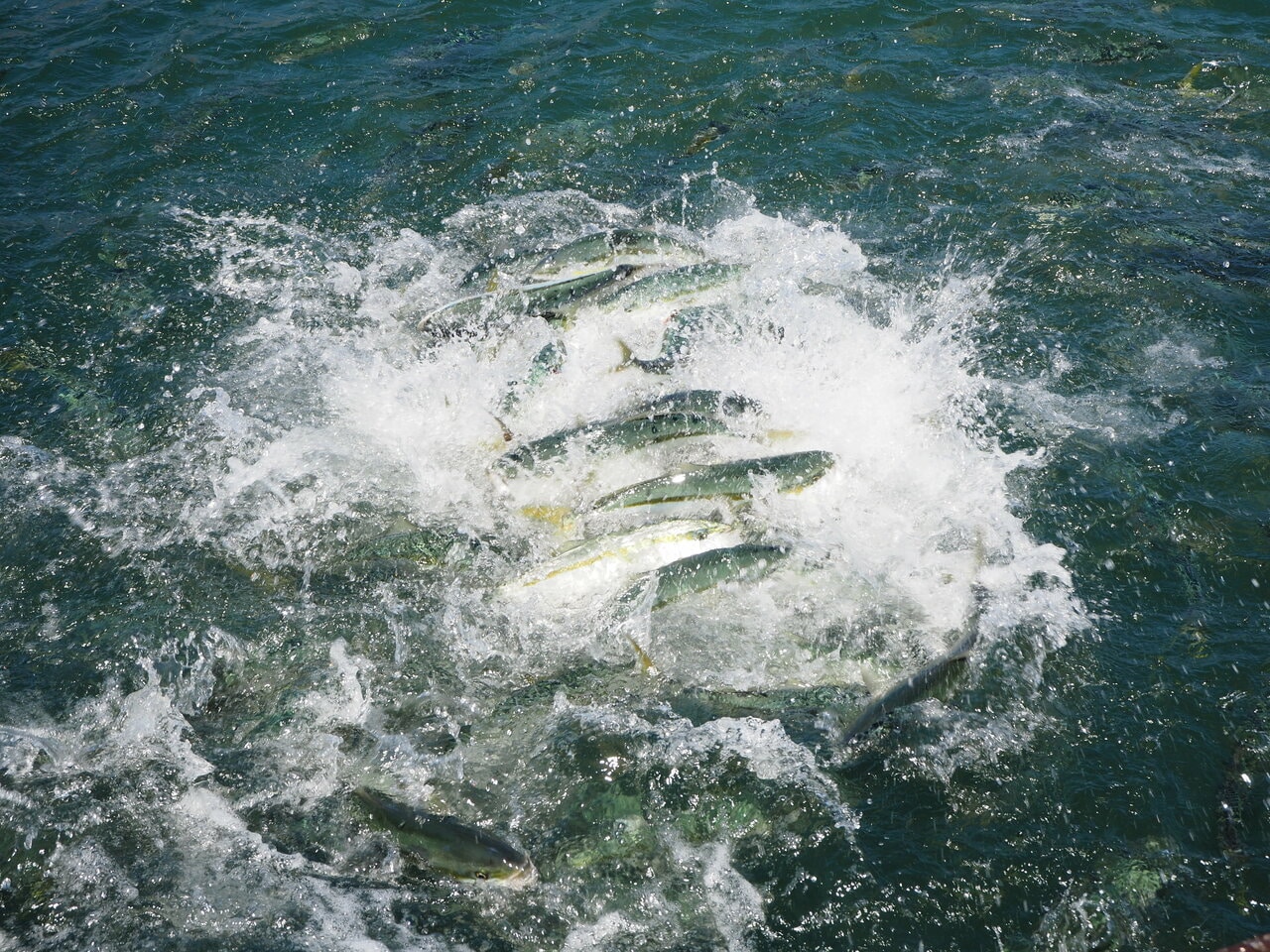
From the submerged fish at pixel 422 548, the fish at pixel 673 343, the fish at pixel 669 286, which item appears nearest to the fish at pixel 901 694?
the submerged fish at pixel 422 548

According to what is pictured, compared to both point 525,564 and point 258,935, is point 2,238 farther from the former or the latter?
point 258,935

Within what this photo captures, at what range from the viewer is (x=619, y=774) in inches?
165

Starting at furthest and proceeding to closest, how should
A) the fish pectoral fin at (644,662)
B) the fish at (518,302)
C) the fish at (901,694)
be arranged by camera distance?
1. the fish at (518,302)
2. the fish pectoral fin at (644,662)
3. the fish at (901,694)

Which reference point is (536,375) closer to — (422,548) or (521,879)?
(422,548)

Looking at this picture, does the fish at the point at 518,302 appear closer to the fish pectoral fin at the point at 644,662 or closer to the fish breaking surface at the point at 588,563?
the fish breaking surface at the point at 588,563

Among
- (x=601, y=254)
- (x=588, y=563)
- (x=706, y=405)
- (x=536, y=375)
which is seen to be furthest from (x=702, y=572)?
(x=601, y=254)

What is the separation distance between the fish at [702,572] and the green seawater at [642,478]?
10 cm

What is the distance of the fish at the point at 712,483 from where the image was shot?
537 centimetres

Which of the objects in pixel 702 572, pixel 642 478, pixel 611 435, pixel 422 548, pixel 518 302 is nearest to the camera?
pixel 702 572

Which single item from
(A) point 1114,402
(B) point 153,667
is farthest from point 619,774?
(A) point 1114,402

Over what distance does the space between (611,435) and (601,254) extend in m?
2.23

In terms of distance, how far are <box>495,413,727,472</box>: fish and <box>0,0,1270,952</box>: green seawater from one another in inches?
5.9

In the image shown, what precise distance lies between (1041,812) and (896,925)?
0.89 m

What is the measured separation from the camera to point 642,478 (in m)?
5.85
